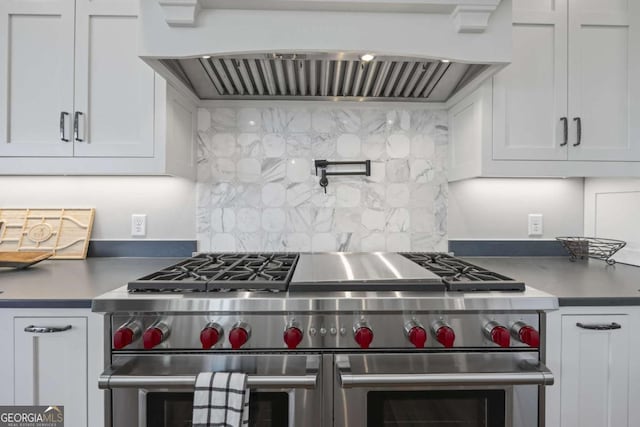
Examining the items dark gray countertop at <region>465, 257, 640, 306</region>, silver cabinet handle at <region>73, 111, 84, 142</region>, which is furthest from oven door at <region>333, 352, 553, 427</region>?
silver cabinet handle at <region>73, 111, 84, 142</region>

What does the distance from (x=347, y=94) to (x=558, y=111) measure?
932 millimetres

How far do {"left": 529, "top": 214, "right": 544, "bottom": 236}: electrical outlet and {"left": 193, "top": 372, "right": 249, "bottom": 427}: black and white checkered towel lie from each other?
63.7 inches

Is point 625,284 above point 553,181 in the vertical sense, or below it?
below

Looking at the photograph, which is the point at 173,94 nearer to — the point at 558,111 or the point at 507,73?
the point at 507,73

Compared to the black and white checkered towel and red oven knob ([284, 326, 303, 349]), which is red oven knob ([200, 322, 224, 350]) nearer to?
the black and white checkered towel

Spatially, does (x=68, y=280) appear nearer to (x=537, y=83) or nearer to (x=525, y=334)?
(x=525, y=334)

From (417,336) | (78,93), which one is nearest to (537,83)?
(417,336)

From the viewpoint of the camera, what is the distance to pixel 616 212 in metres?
1.65

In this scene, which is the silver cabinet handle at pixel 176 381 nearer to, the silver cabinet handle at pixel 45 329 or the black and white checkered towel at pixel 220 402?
the black and white checkered towel at pixel 220 402

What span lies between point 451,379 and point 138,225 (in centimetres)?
157

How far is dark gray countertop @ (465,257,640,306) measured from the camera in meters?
1.08

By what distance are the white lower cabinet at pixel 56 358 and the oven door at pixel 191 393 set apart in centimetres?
10

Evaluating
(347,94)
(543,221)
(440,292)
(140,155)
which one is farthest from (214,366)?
(543,221)

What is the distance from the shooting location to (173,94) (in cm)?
149
